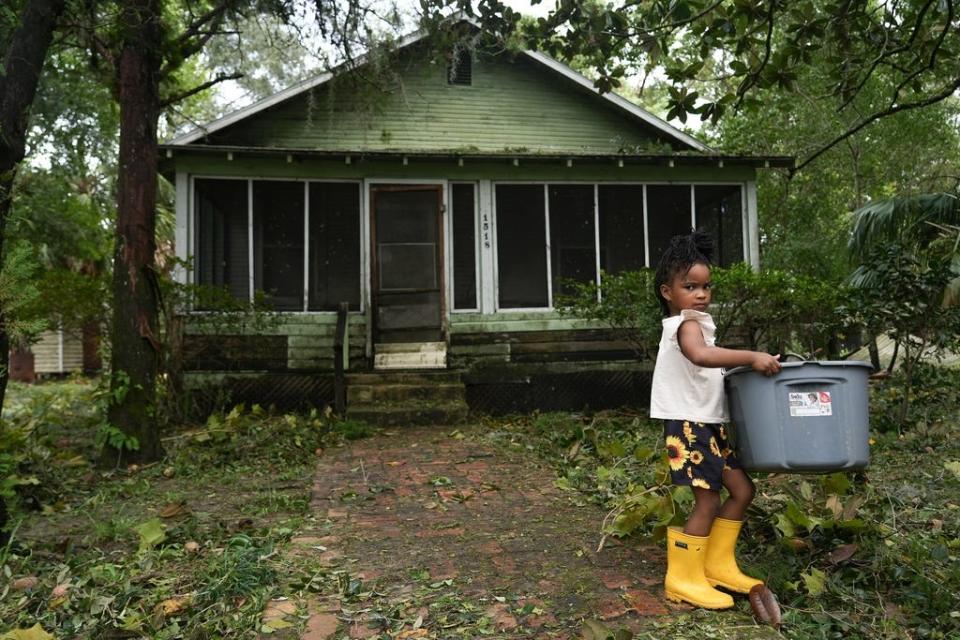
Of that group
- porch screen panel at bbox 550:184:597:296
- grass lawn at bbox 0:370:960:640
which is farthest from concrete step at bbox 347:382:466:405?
porch screen panel at bbox 550:184:597:296

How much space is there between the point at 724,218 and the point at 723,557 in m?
8.64

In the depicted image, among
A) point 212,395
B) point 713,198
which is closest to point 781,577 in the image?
point 212,395

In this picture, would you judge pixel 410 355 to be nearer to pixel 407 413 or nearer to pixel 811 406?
pixel 407 413

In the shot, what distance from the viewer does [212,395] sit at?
9039 mm

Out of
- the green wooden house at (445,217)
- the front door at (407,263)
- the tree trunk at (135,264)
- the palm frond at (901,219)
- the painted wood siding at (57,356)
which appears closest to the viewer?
the tree trunk at (135,264)

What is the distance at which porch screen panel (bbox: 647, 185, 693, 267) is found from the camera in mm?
10867

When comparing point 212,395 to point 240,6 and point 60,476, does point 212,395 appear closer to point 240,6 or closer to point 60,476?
point 60,476

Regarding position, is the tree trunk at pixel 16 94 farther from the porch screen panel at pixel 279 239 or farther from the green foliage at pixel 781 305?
the green foliage at pixel 781 305

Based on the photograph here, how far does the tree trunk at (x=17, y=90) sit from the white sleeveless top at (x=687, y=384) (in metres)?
3.39

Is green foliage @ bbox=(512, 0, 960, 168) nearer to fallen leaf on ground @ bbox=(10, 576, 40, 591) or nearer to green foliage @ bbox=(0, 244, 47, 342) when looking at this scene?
green foliage @ bbox=(0, 244, 47, 342)

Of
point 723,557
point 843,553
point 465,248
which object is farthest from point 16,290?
point 465,248

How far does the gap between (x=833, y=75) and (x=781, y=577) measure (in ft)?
12.3

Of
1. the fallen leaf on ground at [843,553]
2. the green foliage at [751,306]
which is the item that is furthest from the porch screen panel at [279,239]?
the fallen leaf on ground at [843,553]

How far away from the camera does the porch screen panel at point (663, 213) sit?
10867 mm
